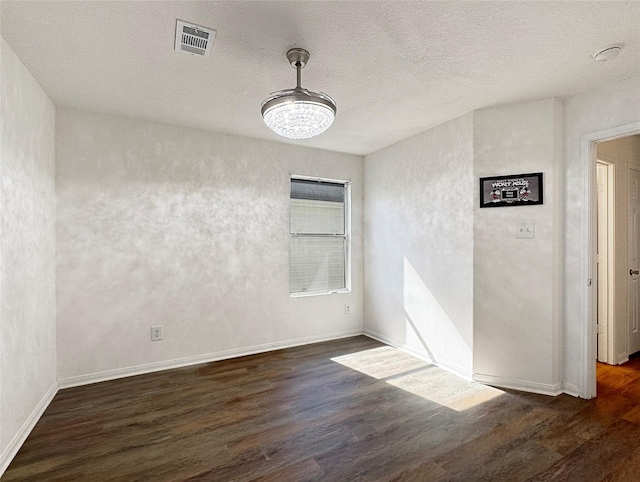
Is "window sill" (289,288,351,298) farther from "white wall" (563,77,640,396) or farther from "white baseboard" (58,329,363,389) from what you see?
"white wall" (563,77,640,396)

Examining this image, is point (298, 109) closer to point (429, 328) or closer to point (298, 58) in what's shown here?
point (298, 58)

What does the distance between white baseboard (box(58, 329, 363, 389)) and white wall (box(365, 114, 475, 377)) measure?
2.74 feet

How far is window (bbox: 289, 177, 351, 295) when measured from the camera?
13.7 ft

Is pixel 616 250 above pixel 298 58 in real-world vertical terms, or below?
below

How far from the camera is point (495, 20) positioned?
5.82ft

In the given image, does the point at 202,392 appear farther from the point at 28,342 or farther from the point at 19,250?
the point at 19,250

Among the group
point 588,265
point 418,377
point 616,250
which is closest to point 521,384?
point 418,377

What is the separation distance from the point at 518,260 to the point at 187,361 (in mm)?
3371

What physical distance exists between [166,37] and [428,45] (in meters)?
1.58

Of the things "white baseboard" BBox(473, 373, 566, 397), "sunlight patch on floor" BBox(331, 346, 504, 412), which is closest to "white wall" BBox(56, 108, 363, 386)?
"sunlight patch on floor" BBox(331, 346, 504, 412)

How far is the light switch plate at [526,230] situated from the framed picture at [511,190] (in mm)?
171

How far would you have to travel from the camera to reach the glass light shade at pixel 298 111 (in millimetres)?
1904

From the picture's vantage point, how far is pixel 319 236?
14.3 ft

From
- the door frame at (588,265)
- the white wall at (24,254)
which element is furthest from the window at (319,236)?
the door frame at (588,265)
